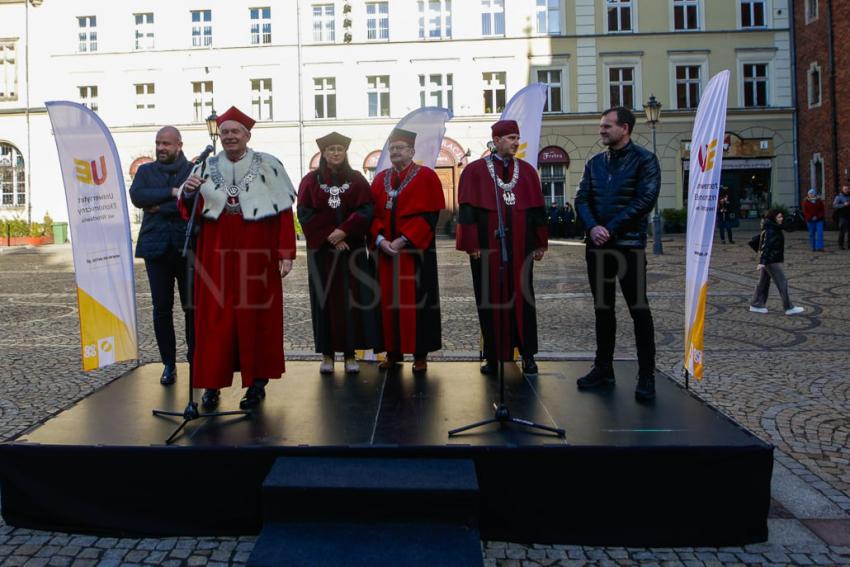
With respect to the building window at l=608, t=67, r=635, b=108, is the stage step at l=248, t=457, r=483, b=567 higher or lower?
lower

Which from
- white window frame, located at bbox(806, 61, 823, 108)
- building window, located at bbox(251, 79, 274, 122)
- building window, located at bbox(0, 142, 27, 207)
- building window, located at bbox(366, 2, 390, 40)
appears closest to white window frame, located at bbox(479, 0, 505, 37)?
building window, located at bbox(366, 2, 390, 40)

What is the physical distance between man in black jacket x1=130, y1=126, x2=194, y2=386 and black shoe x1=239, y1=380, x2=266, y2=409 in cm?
92

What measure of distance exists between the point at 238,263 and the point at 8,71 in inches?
1618

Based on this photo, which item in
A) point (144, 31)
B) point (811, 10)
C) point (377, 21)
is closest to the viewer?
point (811, 10)

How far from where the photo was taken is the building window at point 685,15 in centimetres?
3634

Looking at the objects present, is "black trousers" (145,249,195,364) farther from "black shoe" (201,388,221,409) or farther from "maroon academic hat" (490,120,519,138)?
"maroon academic hat" (490,120,519,138)

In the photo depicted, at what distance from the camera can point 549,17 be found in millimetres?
36531

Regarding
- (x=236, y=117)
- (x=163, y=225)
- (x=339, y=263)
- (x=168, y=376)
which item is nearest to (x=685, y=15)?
(x=339, y=263)

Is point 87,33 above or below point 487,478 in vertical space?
above

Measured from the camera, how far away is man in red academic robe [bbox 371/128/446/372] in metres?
6.30

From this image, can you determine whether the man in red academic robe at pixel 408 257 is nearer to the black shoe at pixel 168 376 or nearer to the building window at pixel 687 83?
the black shoe at pixel 168 376

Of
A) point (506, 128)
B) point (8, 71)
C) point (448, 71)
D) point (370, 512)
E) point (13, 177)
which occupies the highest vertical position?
point (8, 71)

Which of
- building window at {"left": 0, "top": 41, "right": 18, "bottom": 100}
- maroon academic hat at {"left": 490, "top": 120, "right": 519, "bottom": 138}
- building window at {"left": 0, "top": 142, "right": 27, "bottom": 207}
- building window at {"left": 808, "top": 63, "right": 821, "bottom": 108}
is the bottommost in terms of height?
maroon academic hat at {"left": 490, "top": 120, "right": 519, "bottom": 138}

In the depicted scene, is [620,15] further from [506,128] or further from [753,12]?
[506,128]
